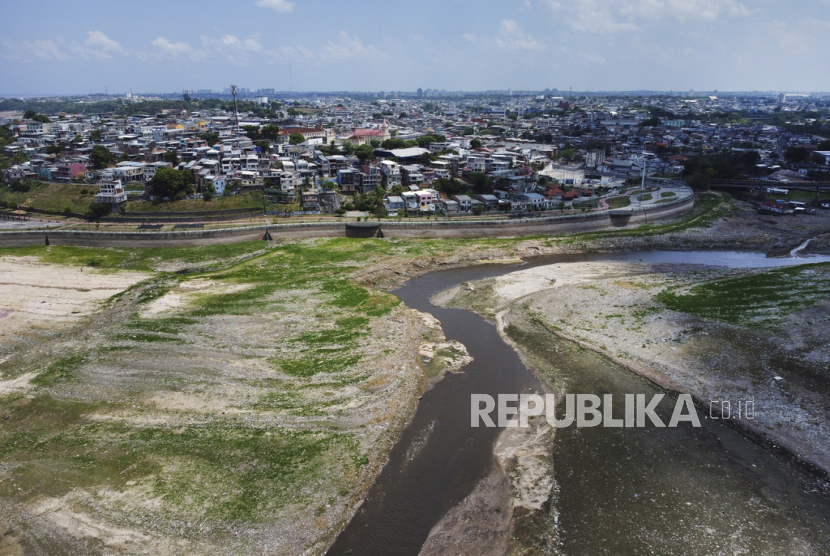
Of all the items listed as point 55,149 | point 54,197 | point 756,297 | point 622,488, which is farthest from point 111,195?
point 756,297

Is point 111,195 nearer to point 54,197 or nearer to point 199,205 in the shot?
point 199,205

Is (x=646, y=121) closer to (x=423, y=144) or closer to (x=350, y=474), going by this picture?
(x=423, y=144)

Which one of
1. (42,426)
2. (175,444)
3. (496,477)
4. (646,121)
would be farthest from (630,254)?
(646,121)

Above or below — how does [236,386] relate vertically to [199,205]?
below

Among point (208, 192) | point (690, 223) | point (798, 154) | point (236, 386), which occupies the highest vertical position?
point (798, 154)

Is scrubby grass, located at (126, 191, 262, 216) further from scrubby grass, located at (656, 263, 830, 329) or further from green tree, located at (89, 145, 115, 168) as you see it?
scrubby grass, located at (656, 263, 830, 329)

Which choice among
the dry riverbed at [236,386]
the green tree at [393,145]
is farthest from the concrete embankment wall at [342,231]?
the green tree at [393,145]
